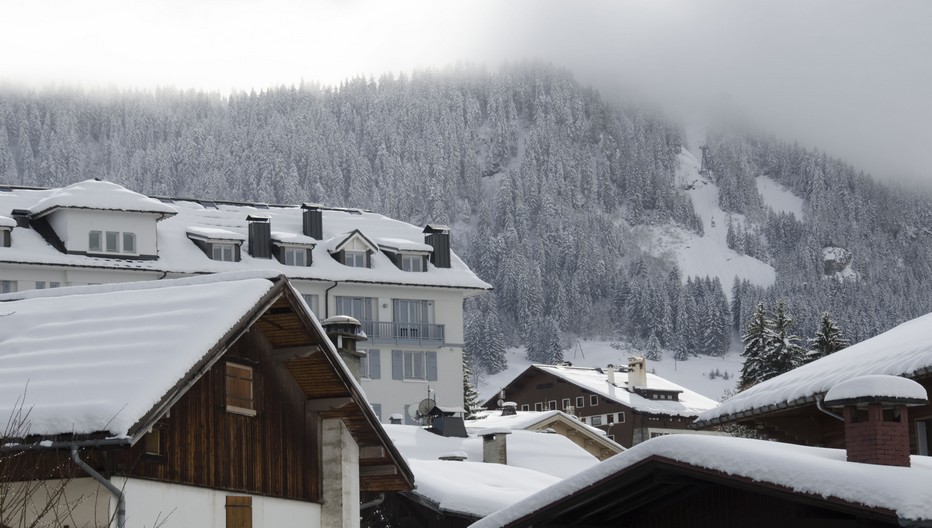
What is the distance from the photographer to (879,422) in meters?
15.5

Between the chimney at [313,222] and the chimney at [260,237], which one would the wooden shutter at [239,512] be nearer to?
the chimney at [260,237]

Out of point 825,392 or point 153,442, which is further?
point 825,392

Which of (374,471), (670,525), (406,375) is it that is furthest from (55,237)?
(670,525)

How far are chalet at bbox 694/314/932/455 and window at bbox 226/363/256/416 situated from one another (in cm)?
782

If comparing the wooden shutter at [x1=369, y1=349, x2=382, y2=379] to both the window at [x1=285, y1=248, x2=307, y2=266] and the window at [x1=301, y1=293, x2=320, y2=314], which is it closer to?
the window at [x1=301, y1=293, x2=320, y2=314]

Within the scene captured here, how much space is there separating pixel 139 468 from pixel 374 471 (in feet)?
23.8

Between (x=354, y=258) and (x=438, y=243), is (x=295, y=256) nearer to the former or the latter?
(x=354, y=258)

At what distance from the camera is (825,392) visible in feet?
74.6

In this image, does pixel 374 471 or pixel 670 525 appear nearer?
pixel 670 525

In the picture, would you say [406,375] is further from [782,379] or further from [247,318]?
[247,318]

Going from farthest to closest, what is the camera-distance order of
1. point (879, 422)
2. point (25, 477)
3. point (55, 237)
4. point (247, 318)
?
point (55, 237)
point (247, 318)
point (25, 477)
point (879, 422)

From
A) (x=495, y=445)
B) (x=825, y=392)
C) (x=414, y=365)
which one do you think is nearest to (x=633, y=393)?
(x=414, y=365)

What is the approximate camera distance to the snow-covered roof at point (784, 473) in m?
13.7

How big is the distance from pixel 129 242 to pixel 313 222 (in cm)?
1165
